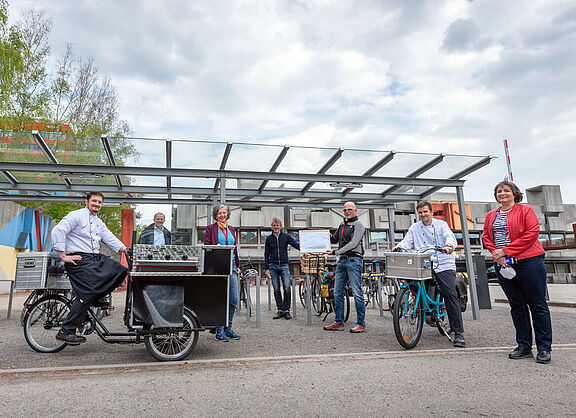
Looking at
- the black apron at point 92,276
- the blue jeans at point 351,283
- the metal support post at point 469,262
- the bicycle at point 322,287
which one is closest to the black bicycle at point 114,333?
the black apron at point 92,276

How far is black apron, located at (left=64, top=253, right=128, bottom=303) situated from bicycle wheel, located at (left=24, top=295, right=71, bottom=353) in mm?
639

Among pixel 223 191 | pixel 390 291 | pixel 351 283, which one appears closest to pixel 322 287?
pixel 351 283

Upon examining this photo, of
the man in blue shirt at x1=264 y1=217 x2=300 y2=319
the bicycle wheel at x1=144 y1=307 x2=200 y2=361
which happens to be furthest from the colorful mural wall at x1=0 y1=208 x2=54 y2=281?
the bicycle wheel at x1=144 y1=307 x2=200 y2=361

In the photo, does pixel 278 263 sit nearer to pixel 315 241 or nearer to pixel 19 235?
pixel 315 241

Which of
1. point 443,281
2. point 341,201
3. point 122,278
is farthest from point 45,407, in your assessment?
point 341,201

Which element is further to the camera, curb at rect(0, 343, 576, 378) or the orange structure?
the orange structure

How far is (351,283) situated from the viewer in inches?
225

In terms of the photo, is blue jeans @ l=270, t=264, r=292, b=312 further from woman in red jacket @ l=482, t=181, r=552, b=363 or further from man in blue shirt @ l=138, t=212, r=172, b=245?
woman in red jacket @ l=482, t=181, r=552, b=363

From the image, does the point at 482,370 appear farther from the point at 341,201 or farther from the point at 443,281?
the point at 341,201

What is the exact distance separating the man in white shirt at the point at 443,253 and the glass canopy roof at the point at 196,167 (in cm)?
260

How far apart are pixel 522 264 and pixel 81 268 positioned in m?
4.75

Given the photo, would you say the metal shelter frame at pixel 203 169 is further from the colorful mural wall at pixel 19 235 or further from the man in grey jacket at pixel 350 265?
the colorful mural wall at pixel 19 235

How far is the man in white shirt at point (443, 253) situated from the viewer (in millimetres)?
4781

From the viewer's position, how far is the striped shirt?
4.13 metres
